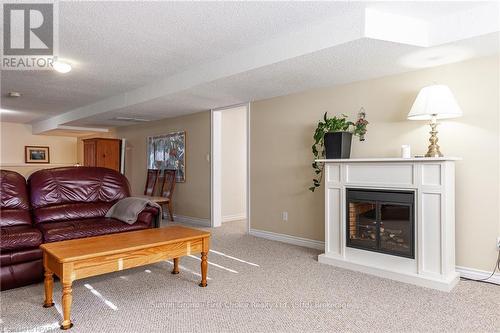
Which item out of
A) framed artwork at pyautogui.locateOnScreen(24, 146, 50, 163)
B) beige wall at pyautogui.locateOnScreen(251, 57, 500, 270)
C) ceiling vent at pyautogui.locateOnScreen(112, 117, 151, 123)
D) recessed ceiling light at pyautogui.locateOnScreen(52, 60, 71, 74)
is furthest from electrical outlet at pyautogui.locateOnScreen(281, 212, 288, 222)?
framed artwork at pyautogui.locateOnScreen(24, 146, 50, 163)

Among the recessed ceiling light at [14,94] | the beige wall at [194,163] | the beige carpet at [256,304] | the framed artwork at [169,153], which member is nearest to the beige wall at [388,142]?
the beige carpet at [256,304]

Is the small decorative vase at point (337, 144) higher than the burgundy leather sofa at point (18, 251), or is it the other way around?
the small decorative vase at point (337, 144)

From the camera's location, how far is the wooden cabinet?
748 centimetres

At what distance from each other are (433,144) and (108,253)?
2.85m

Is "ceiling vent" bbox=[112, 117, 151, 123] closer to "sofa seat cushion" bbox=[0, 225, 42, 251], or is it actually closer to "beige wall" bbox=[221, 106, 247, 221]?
"beige wall" bbox=[221, 106, 247, 221]

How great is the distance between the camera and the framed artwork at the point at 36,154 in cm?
913

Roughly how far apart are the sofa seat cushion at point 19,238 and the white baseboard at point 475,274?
12.3 ft

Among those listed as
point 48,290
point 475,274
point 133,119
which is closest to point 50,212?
point 48,290

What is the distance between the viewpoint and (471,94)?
304 cm

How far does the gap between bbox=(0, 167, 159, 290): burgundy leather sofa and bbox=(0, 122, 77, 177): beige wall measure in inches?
223

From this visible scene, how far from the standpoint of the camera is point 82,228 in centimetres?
313

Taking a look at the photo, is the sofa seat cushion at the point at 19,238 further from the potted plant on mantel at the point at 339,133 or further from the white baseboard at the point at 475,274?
the white baseboard at the point at 475,274

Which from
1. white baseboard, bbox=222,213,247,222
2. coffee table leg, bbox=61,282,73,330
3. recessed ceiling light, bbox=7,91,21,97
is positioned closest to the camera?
coffee table leg, bbox=61,282,73,330

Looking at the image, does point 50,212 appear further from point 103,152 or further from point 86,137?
point 86,137
